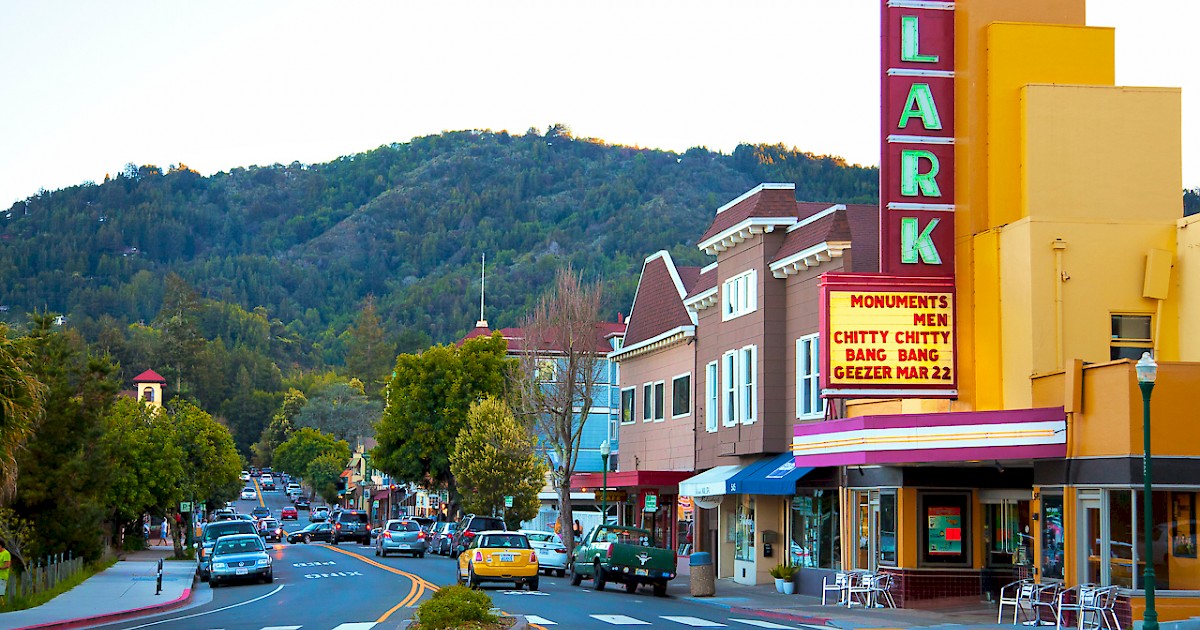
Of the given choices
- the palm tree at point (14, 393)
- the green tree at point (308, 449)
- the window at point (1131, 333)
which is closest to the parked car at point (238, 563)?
the palm tree at point (14, 393)

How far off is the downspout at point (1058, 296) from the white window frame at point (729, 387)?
14776 millimetres

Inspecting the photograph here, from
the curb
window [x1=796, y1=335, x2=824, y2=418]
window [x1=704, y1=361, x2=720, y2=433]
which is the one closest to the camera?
the curb

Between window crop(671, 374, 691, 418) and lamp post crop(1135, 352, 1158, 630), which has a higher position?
window crop(671, 374, 691, 418)

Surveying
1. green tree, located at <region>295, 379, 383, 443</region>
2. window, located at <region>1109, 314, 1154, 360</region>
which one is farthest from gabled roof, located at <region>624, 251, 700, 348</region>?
green tree, located at <region>295, 379, 383, 443</region>

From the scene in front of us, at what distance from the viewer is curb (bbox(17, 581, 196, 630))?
1008 inches

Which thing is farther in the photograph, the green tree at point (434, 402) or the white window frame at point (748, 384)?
the green tree at point (434, 402)

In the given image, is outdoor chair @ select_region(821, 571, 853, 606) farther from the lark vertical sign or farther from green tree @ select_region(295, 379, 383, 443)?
green tree @ select_region(295, 379, 383, 443)

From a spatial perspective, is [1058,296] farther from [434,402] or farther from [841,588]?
[434,402]

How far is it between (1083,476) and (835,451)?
231 inches

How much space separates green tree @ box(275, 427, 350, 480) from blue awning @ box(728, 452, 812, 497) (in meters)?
125

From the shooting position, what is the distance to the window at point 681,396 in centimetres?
4738

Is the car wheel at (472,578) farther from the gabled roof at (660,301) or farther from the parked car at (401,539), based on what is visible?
the parked car at (401,539)

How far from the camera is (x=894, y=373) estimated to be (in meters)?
28.8

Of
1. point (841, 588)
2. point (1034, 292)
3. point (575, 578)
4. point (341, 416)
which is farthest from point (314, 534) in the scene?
point (341, 416)
